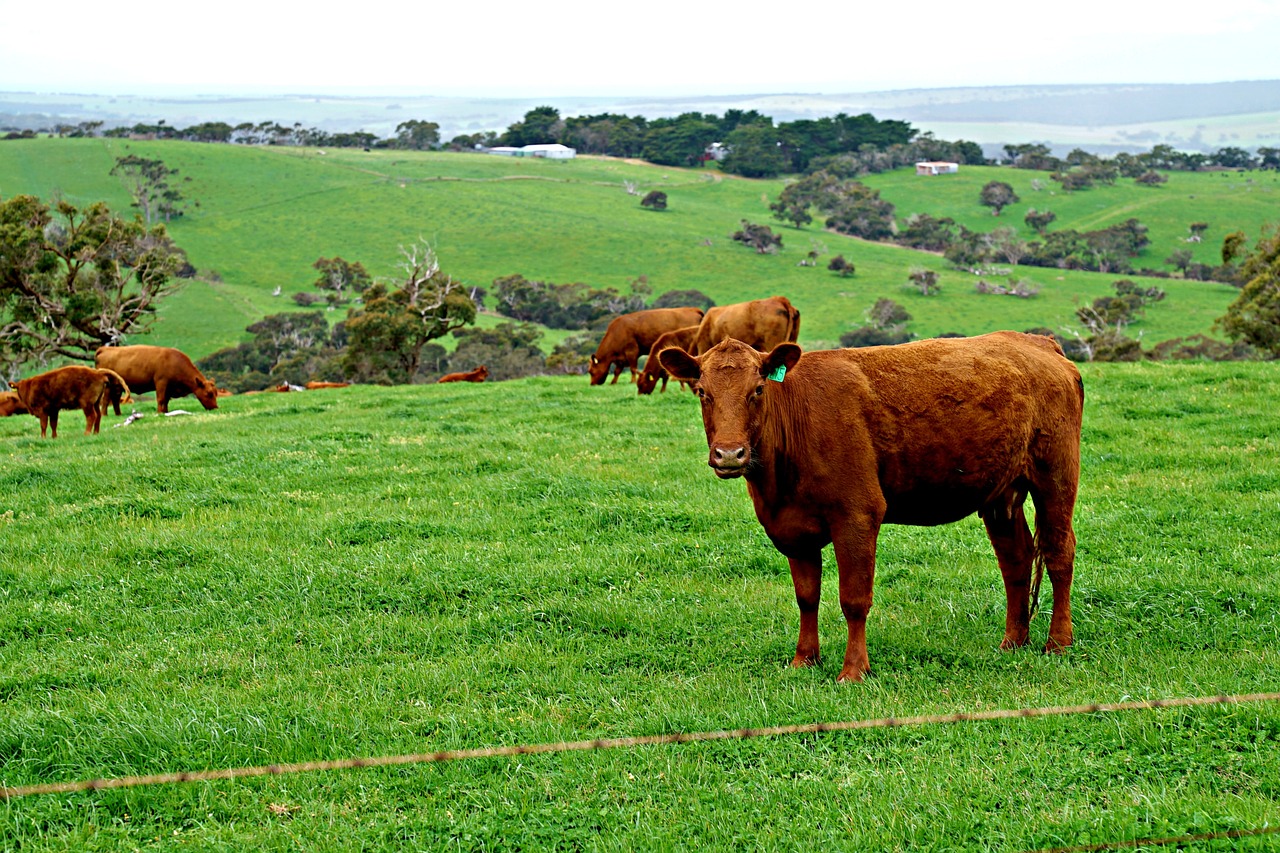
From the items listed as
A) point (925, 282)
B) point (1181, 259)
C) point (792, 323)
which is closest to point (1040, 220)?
point (1181, 259)

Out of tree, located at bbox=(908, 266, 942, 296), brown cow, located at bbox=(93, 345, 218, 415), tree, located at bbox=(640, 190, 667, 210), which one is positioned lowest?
tree, located at bbox=(908, 266, 942, 296)

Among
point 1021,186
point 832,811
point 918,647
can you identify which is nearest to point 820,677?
point 918,647

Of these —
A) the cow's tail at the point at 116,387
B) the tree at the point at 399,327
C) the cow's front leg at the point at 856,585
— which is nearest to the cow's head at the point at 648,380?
the cow's tail at the point at 116,387

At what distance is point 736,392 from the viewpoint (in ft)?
25.4

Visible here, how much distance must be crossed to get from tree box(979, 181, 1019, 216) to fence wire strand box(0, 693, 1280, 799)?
136656 mm

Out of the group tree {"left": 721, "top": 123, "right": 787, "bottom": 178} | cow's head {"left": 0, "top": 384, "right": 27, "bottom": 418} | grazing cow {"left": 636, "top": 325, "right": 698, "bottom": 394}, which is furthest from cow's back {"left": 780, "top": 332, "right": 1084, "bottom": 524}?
tree {"left": 721, "top": 123, "right": 787, "bottom": 178}

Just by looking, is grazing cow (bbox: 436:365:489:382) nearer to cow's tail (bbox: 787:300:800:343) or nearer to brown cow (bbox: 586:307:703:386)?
brown cow (bbox: 586:307:703:386)

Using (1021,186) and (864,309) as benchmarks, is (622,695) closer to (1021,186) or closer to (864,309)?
(864,309)

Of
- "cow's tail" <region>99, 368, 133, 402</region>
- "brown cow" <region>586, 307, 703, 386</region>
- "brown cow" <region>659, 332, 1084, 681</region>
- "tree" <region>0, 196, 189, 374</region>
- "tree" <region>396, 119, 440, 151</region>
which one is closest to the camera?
"brown cow" <region>659, 332, 1084, 681</region>

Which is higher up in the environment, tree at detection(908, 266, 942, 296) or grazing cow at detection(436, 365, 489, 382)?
→ grazing cow at detection(436, 365, 489, 382)

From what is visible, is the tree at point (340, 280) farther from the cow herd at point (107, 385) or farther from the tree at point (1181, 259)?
the tree at point (1181, 259)

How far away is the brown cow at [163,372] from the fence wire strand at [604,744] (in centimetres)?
2283

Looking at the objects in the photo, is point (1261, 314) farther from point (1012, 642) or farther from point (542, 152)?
point (542, 152)

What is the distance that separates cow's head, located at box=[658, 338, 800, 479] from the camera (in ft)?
24.6
